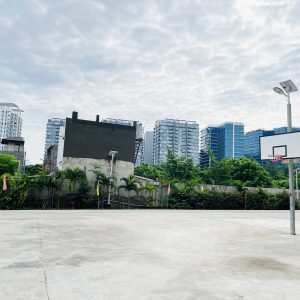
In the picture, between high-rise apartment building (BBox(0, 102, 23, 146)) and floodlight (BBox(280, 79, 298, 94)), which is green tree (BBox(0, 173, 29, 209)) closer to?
floodlight (BBox(280, 79, 298, 94))

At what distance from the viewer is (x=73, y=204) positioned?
69.7 ft

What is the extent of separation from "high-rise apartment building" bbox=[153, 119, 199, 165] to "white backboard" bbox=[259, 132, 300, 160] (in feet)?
286

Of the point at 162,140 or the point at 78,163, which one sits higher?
the point at 162,140

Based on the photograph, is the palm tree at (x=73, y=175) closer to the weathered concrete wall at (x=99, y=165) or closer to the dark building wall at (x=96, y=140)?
the weathered concrete wall at (x=99, y=165)

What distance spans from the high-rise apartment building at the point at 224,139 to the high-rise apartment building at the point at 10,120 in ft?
242

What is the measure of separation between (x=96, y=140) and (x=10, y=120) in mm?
98824

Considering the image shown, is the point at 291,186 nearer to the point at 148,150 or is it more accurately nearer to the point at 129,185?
the point at 129,185

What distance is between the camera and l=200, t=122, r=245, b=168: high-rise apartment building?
126312mm

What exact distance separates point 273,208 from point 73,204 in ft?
59.8

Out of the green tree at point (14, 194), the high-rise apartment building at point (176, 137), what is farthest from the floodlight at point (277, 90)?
the high-rise apartment building at point (176, 137)

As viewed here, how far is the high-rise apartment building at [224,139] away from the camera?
126312mm

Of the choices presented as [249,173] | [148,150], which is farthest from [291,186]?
[148,150]

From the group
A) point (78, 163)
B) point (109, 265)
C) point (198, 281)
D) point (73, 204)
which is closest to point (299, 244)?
point (198, 281)

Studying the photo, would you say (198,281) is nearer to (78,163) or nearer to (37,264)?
(37,264)
